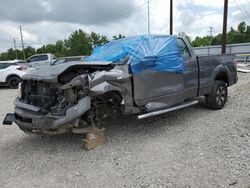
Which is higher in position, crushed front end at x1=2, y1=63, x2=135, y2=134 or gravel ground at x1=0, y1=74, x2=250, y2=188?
crushed front end at x1=2, y1=63, x2=135, y2=134

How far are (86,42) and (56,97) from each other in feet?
224

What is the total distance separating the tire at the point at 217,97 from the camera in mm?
6727

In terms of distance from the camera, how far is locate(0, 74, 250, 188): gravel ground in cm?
362

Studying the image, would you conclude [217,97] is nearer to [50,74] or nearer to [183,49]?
[183,49]

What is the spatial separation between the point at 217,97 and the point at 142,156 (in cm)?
340

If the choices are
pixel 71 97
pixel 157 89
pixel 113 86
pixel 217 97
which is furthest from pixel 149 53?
pixel 217 97

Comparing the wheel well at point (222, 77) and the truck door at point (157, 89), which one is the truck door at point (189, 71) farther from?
the wheel well at point (222, 77)

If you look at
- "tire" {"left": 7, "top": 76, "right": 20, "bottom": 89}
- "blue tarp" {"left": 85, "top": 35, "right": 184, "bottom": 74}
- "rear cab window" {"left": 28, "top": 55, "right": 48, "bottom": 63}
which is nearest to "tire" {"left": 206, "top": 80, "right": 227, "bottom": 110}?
"blue tarp" {"left": 85, "top": 35, "right": 184, "bottom": 74}

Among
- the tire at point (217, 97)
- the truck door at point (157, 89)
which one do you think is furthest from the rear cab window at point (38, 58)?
the truck door at point (157, 89)

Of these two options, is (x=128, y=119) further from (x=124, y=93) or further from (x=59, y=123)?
(x=59, y=123)

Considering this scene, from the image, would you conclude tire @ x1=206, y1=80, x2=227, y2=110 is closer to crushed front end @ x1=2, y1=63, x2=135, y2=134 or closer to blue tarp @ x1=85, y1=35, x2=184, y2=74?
blue tarp @ x1=85, y1=35, x2=184, y2=74

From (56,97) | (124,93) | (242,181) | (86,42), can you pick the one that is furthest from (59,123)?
(86,42)

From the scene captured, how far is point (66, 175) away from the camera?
3.83 m

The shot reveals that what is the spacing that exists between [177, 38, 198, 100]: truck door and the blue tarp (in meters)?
0.21
